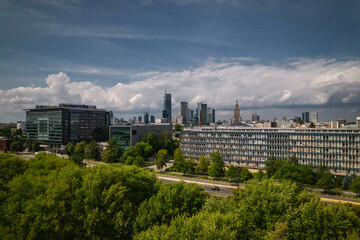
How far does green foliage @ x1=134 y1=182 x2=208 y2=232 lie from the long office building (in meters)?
57.6

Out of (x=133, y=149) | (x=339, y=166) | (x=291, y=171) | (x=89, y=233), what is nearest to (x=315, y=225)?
(x=89, y=233)

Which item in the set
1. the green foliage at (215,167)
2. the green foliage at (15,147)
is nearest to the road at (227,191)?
the green foliage at (215,167)

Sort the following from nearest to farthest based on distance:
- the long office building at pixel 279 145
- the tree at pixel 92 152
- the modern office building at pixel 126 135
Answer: the long office building at pixel 279 145
the tree at pixel 92 152
the modern office building at pixel 126 135

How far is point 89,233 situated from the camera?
28.9m

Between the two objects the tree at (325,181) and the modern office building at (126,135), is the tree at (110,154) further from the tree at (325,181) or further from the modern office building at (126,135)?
the tree at (325,181)

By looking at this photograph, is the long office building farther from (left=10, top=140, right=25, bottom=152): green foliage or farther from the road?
(left=10, top=140, right=25, bottom=152): green foliage

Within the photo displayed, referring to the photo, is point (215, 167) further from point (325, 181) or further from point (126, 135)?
point (126, 135)

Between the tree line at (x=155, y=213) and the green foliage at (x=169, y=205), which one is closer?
the tree line at (x=155, y=213)

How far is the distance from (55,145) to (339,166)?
489 feet

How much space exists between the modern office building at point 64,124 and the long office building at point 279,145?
81.3 metres

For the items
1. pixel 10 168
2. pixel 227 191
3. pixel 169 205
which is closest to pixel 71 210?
pixel 169 205

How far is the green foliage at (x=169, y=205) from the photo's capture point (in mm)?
29964

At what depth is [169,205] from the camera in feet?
103

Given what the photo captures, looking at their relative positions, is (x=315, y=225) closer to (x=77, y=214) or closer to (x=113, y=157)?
(x=77, y=214)
